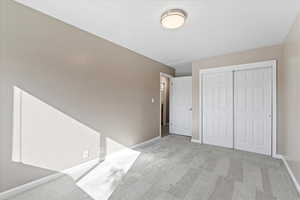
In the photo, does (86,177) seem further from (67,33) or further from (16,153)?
(67,33)

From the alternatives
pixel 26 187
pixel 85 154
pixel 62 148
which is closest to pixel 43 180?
pixel 26 187

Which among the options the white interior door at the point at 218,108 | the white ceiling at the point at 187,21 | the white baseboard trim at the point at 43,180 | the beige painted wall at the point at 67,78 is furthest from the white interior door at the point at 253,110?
the white baseboard trim at the point at 43,180

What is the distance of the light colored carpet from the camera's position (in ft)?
5.69

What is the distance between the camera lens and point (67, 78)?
7.35ft

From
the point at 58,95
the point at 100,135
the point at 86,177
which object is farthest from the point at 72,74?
the point at 86,177

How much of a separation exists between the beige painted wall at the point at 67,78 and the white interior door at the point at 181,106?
1.56 meters

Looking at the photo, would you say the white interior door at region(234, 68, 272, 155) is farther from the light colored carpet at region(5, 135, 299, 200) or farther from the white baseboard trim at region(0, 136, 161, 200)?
the white baseboard trim at region(0, 136, 161, 200)

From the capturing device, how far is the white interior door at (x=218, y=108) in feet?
11.6

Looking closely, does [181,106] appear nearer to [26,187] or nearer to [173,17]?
[173,17]

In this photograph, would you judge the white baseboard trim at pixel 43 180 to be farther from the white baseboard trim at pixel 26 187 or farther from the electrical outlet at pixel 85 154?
the electrical outlet at pixel 85 154

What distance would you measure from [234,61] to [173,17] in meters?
2.37

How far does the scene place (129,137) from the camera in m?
3.32

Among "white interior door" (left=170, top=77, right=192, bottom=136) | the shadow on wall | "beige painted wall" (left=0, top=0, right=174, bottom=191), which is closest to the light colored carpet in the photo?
the shadow on wall

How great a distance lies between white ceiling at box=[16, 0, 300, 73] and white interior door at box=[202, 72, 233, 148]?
2.83ft
